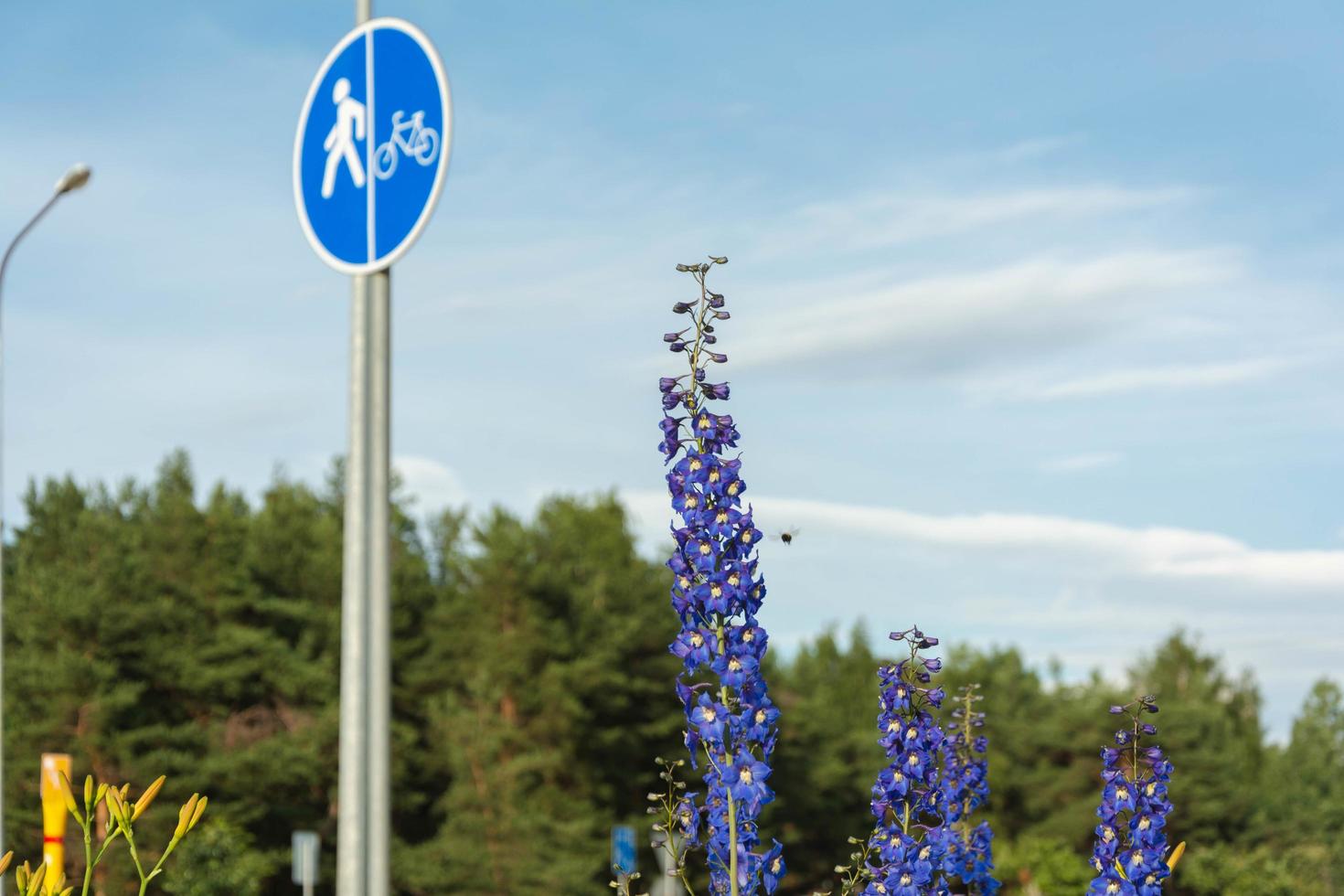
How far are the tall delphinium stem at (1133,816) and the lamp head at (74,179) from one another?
36.7ft

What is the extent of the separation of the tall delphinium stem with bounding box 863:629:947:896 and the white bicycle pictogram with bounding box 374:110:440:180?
3.07 m

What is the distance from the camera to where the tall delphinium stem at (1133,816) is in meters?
7.04

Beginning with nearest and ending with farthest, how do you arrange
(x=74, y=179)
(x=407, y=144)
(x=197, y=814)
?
(x=197, y=814) < (x=407, y=144) < (x=74, y=179)

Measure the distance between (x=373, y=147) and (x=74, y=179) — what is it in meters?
10.9

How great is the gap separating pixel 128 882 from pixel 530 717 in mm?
11272

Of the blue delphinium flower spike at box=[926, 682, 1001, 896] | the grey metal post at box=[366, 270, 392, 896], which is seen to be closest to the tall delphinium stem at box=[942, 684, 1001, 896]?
the blue delphinium flower spike at box=[926, 682, 1001, 896]

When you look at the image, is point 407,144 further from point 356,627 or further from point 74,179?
point 74,179

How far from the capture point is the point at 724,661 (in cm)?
653

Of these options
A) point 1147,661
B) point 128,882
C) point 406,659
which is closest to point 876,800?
point 128,882

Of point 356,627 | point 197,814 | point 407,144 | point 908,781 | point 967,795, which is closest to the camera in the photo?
point 197,814

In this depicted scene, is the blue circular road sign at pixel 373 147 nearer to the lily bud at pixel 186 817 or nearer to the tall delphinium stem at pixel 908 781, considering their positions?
the lily bud at pixel 186 817

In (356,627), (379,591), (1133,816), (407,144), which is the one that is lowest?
(1133,816)

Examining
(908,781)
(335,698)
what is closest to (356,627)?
(908,781)

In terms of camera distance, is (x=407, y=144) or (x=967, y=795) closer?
(x=407, y=144)
